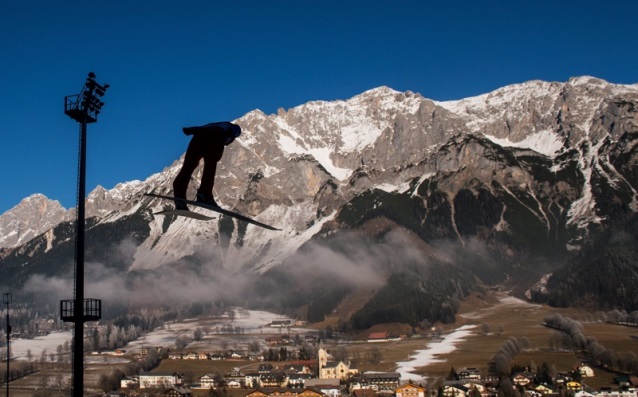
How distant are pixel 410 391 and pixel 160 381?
155ft

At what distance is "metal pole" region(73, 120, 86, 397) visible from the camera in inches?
923

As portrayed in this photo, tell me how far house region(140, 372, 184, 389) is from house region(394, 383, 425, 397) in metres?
41.5

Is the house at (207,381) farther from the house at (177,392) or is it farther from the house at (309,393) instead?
the house at (309,393)

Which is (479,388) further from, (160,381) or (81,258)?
(81,258)

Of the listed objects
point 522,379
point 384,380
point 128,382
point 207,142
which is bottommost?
point 522,379

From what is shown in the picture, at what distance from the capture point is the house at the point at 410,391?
122875 millimetres

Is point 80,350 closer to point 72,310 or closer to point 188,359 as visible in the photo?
point 72,310

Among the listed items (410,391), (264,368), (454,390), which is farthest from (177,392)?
(454,390)

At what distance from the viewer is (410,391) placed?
12431 cm

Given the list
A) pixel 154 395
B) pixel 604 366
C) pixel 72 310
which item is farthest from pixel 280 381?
pixel 72 310

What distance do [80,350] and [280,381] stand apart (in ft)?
407

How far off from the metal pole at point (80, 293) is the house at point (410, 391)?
103375mm

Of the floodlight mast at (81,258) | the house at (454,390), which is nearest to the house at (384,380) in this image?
the house at (454,390)

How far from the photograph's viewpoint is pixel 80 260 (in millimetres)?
24406
